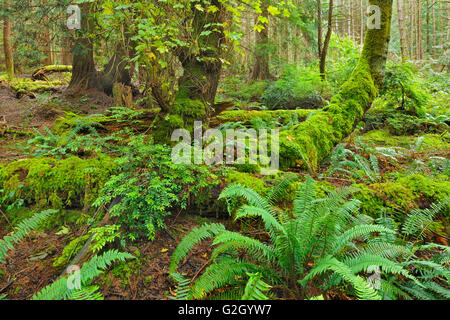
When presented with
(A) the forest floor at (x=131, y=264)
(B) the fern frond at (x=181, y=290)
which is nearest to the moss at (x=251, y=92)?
(A) the forest floor at (x=131, y=264)

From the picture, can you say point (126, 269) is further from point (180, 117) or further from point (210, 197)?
point (180, 117)

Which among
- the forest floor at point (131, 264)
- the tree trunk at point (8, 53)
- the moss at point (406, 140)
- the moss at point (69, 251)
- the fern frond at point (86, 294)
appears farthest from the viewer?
the tree trunk at point (8, 53)

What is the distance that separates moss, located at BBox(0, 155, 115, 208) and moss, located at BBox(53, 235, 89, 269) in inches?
22.8

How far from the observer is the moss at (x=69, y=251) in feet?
7.88

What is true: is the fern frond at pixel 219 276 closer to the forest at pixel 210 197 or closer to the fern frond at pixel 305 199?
the forest at pixel 210 197

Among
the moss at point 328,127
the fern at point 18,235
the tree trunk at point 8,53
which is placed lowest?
the fern at point 18,235

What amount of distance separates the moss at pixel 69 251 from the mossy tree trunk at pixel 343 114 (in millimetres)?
2908

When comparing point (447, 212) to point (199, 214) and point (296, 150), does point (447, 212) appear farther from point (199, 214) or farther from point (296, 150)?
point (199, 214)

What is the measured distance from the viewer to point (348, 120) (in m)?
4.76

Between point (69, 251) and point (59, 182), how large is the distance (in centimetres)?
105

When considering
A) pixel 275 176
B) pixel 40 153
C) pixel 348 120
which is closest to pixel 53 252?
pixel 40 153

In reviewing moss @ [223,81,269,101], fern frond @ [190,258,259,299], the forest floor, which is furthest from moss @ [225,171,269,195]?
moss @ [223,81,269,101]

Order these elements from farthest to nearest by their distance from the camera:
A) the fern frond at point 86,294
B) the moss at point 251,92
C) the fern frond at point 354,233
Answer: the moss at point 251,92 → the fern frond at point 354,233 → the fern frond at point 86,294
